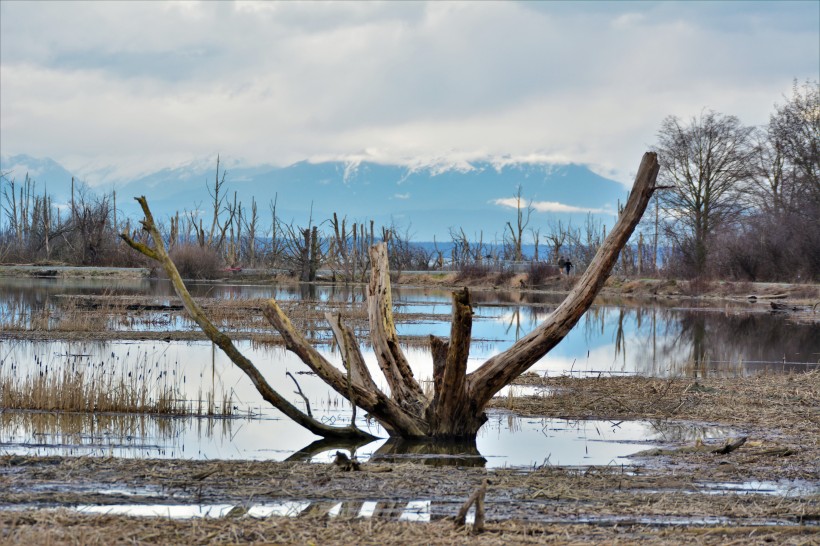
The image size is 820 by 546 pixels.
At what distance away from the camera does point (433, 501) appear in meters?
7.13

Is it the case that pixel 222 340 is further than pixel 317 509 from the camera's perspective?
Yes

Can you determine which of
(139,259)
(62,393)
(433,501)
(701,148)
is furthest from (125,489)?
(139,259)

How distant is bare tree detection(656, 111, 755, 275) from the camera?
180 ft

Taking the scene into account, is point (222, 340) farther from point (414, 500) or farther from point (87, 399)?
point (414, 500)

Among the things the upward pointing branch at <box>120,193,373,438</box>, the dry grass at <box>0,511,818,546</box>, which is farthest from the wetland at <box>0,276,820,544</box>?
the upward pointing branch at <box>120,193,373,438</box>

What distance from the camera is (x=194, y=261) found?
57.3m

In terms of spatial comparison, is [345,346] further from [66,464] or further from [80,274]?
[80,274]

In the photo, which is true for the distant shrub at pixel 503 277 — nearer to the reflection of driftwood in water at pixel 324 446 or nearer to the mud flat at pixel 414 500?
the reflection of driftwood in water at pixel 324 446

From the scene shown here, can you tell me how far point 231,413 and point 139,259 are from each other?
52.7 metres

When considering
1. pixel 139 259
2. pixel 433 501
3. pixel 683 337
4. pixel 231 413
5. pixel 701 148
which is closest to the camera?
pixel 433 501

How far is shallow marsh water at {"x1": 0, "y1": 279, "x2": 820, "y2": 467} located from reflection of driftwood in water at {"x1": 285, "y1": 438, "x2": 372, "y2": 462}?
0.24ft

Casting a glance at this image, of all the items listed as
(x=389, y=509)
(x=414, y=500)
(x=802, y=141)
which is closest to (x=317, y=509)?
(x=389, y=509)

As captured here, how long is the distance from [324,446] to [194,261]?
4809 cm

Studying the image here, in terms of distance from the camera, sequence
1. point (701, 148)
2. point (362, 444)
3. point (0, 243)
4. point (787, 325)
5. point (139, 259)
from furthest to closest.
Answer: point (0, 243) → point (139, 259) → point (701, 148) → point (787, 325) → point (362, 444)
